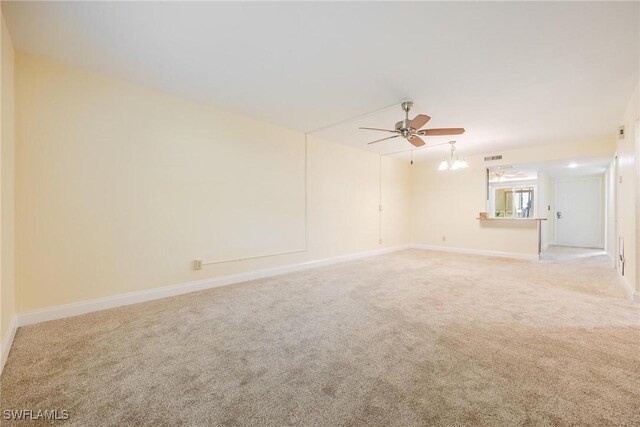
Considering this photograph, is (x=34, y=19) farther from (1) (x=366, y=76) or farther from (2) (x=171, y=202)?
(1) (x=366, y=76)

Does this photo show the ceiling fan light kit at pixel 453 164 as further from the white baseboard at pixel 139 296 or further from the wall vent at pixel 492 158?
the white baseboard at pixel 139 296

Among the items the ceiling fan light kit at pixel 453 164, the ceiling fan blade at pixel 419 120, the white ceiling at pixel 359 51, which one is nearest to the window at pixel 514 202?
the ceiling fan light kit at pixel 453 164

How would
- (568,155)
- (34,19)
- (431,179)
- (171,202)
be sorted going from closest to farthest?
(34,19), (171,202), (568,155), (431,179)

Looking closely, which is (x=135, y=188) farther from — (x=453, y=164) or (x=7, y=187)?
(x=453, y=164)

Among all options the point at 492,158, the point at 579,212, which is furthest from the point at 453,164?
the point at 579,212

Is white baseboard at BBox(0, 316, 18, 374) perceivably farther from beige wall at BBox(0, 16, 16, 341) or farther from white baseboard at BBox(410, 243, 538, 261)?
white baseboard at BBox(410, 243, 538, 261)

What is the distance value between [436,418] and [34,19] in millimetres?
3852

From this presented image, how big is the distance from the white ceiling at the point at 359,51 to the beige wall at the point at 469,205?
192 cm

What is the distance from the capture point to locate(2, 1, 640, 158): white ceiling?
192 cm

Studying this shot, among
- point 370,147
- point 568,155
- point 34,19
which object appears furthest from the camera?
point 370,147

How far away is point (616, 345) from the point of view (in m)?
2.04

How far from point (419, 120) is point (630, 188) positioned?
9.31 feet

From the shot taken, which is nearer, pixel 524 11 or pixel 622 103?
pixel 524 11

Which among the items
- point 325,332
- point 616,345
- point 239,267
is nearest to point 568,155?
point 616,345
